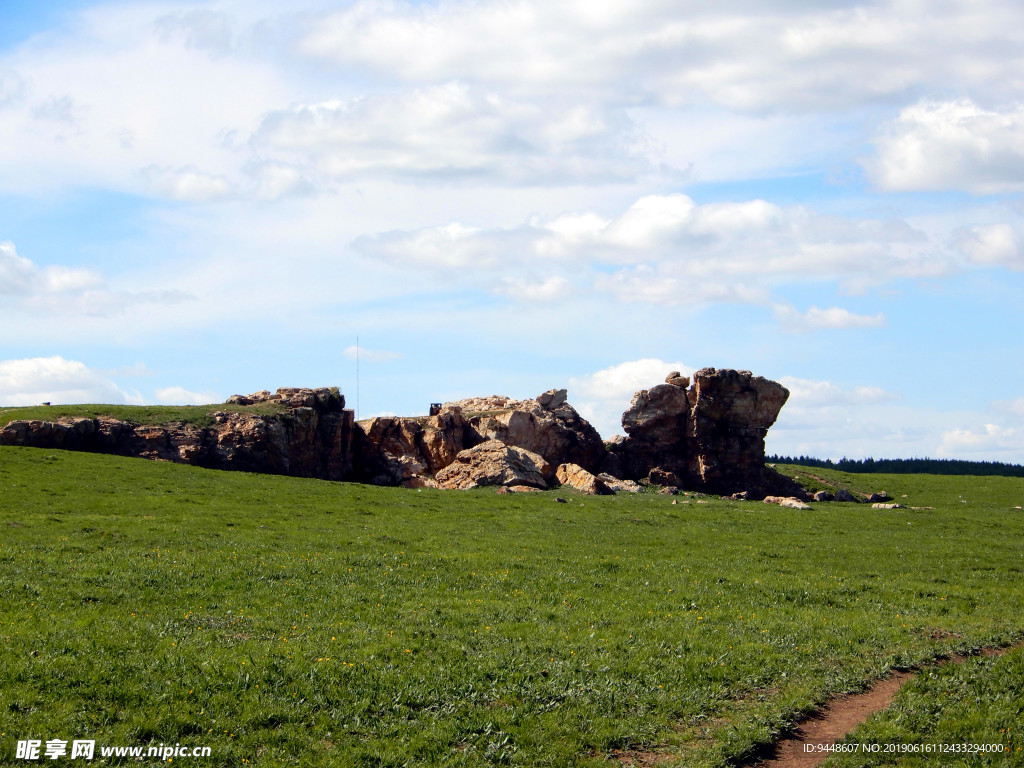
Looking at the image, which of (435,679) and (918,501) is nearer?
(435,679)

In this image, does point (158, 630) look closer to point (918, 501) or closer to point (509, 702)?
point (509, 702)

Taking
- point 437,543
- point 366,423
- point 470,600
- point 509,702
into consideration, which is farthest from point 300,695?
point 366,423

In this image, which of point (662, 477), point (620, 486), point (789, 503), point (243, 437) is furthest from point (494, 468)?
point (789, 503)

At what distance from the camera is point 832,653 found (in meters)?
22.0

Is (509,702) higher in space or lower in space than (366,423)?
lower

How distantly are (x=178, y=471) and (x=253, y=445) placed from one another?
10737 mm

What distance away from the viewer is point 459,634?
2277cm

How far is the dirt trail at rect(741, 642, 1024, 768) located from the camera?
15.7m

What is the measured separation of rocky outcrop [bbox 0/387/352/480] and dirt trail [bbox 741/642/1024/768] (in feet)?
204

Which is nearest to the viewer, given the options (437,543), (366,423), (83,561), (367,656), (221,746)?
(221,746)

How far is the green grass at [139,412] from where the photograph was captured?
70.9 meters

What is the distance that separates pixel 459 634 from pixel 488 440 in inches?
2416

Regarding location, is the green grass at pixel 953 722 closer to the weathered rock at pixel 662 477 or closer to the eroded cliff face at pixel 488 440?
the eroded cliff face at pixel 488 440

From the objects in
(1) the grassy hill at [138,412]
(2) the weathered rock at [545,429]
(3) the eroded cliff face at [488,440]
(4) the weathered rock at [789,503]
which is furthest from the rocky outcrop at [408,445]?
(4) the weathered rock at [789,503]
